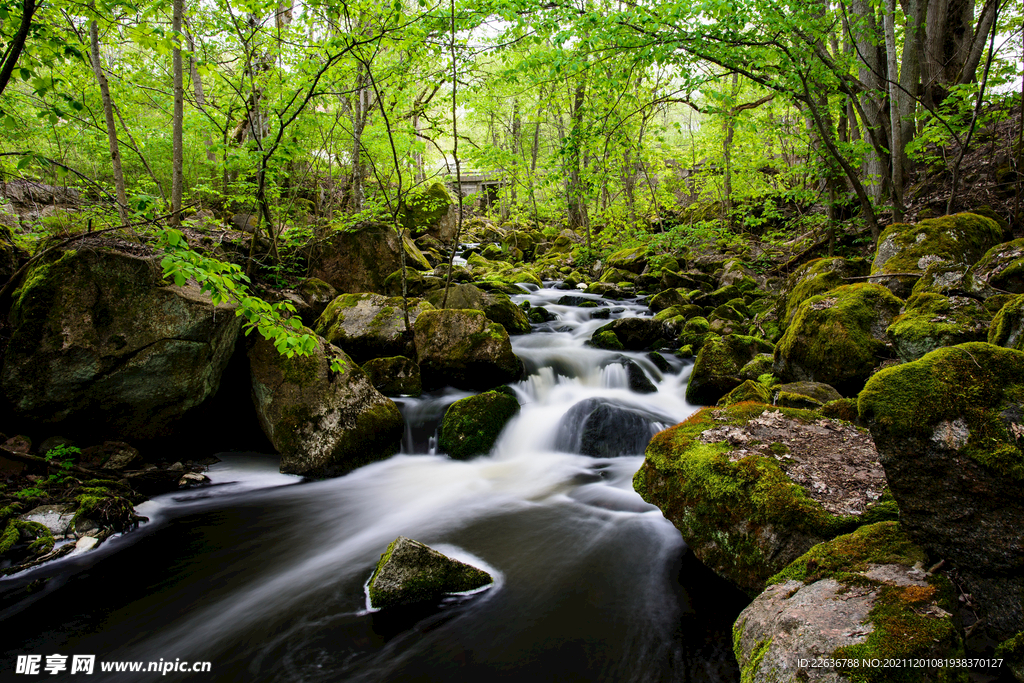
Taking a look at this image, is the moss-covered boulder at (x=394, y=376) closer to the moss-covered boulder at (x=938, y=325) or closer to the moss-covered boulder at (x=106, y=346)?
the moss-covered boulder at (x=106, y=346)

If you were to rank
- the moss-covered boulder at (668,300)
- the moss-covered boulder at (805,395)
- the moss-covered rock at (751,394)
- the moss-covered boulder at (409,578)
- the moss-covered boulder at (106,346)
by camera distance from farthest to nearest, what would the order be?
the moss-covered boulder at (668,300) < the moss-covered rock at (751,394) < the moss-covered boulder at (106,346) < the moss-covered boulder at (805,395) < the moss-covered boulder at (409,578)

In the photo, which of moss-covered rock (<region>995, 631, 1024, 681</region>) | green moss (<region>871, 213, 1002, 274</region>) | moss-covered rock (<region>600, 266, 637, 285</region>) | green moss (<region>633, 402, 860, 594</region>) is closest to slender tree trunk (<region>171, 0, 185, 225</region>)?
green moss (<region>633, 402, 860, 594</region>)

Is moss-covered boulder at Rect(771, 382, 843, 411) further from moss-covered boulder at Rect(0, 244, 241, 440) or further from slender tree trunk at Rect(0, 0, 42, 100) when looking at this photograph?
moss-covered boulder at Rect(0, 244, 241, 440)

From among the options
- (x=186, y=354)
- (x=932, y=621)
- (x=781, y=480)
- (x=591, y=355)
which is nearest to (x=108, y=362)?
(x=186, y=354)

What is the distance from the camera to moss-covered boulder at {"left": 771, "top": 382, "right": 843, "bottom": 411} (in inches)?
172

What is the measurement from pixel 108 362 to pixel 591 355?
729 centimetres

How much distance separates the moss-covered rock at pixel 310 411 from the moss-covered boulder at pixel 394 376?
1.28m

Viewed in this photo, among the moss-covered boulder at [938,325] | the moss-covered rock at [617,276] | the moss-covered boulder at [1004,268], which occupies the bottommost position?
the moss-covered boulder at [938,325]

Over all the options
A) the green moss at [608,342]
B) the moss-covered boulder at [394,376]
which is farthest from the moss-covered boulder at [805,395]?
the moss-covered boulder at [394,376]

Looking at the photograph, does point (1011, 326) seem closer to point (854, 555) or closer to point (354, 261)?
point (854, 555)

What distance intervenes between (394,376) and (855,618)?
6371mm

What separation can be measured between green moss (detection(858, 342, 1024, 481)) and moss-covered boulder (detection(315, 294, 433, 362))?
663cm

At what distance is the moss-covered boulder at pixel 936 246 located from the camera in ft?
18.4

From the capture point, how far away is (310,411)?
18.3 feet
